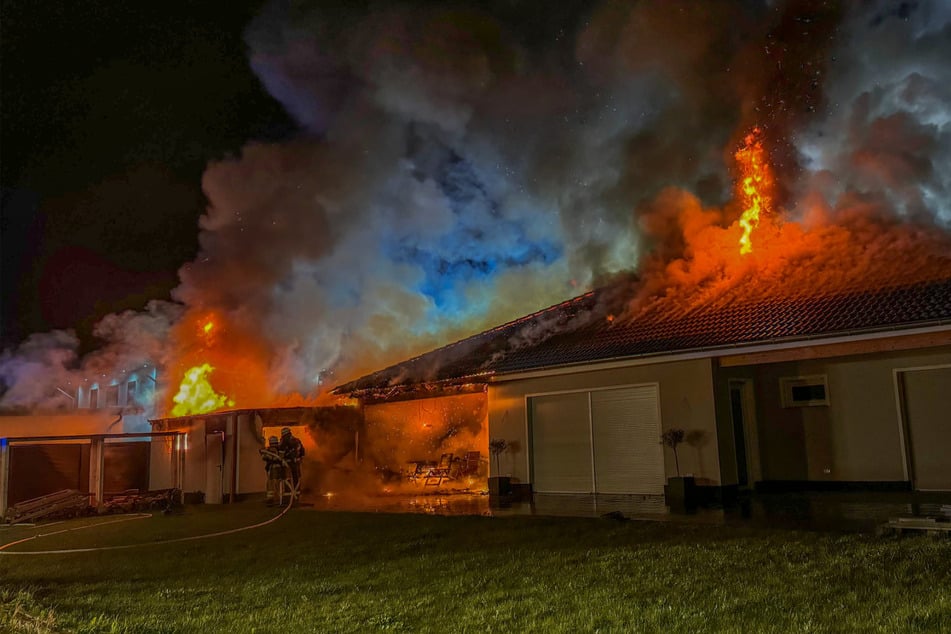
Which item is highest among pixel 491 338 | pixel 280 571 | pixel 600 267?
pixel 600 267

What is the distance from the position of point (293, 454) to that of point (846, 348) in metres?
11.8

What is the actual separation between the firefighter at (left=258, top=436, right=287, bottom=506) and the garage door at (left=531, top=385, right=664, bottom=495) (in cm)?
581

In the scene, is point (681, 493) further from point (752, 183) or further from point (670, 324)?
point (752, 183)

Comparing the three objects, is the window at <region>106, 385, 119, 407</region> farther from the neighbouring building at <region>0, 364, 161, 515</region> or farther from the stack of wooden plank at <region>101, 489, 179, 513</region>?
the stack of wooden plank at <region>101, 489, 179, 513</region>

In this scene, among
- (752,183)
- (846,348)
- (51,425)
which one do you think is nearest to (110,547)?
(846,348)

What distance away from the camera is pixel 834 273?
14.5 metres

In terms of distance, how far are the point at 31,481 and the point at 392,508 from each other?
40.2 feet

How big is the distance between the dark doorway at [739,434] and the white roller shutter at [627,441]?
1647mm

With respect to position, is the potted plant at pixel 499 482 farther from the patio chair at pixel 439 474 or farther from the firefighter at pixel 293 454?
the firefighter at pixel 293 454

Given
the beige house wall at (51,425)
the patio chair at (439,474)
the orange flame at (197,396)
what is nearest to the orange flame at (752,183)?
the patio chair at (439,474)

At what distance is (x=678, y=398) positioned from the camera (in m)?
14.0

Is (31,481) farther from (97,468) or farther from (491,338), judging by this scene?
(491,338)

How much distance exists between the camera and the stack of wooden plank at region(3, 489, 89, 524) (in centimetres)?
1627

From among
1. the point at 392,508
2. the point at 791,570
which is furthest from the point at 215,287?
the point at 791,570
